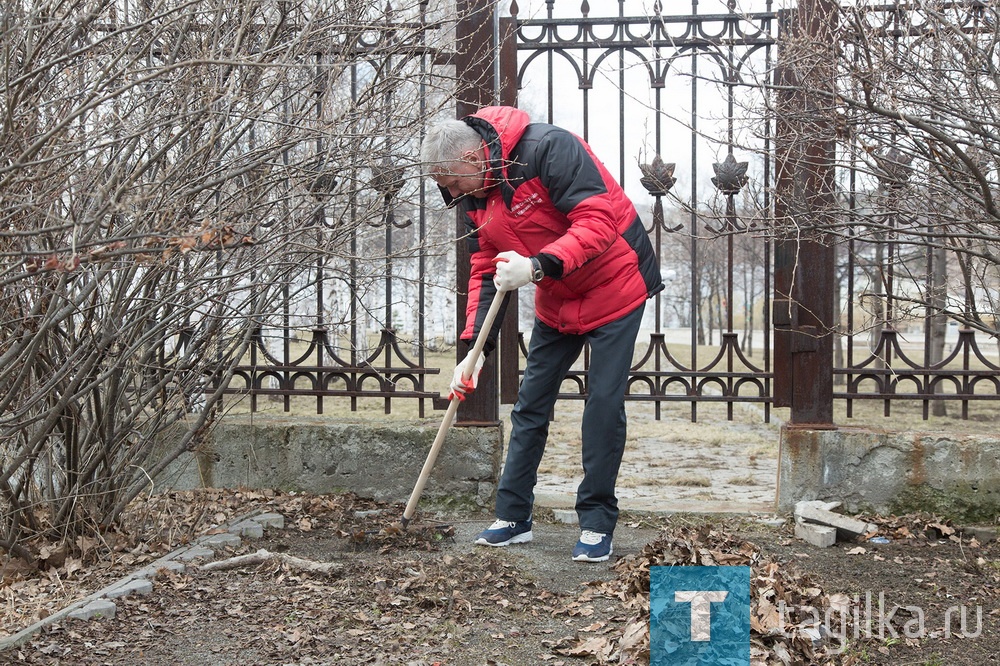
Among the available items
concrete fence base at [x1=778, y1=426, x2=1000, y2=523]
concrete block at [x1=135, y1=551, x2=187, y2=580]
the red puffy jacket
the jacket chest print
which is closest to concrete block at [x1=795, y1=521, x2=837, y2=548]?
concrete fence base at [x1=778, y1=426, x2=1000, y2=523]

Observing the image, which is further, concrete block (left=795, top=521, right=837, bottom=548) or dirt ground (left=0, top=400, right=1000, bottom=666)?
concrete block (left=795, top=521, right=837, bottom=548)

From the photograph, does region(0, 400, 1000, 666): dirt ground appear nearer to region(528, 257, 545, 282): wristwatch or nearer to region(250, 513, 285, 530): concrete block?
region(250, 513, 285, 530): concrete block

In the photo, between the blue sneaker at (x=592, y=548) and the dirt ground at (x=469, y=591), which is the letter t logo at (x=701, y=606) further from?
the blue sneaker at (x=592, y=548)

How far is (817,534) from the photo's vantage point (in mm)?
4230

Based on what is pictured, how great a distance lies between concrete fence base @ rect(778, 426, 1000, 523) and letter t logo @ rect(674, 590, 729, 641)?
5.75ft

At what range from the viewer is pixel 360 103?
13.1 ft

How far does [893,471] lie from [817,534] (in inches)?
24.2

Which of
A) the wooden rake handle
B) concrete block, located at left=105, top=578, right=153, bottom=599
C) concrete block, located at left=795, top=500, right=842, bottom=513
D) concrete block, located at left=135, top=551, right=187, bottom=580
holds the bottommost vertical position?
concrete block, located at left=105, top=578, right=153, bottom=599

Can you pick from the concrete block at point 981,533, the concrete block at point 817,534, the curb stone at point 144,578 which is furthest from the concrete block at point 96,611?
the concrete block at point 981,533

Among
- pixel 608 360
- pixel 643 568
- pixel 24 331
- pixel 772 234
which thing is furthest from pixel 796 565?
pixel 24 331

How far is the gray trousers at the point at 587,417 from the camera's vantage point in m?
3.87

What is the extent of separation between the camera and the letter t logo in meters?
2.83

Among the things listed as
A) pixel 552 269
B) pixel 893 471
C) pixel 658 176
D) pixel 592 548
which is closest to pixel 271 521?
pixel 592 548

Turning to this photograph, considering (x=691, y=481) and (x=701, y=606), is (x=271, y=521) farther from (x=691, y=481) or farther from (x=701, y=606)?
(x=691, y=481)
